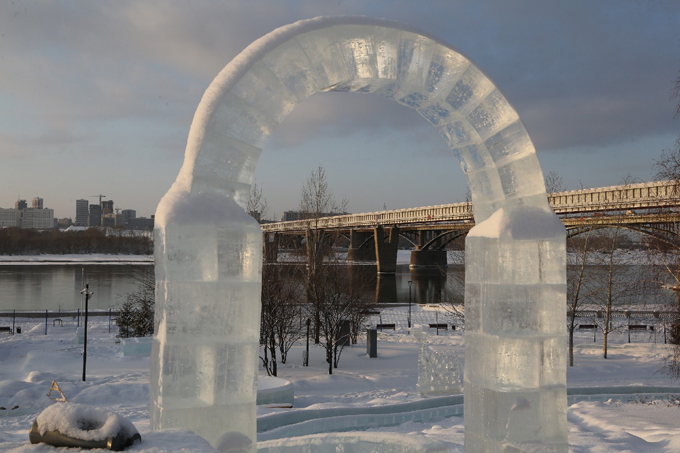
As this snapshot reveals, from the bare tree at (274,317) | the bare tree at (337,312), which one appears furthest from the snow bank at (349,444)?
the bare tree at (274,317)

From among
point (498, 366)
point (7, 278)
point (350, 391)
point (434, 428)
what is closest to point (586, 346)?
point (350, 391)

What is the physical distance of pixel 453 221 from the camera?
47.1 meters

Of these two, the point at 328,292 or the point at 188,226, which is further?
the point at 328,292

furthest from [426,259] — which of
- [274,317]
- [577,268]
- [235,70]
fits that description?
[235,70]

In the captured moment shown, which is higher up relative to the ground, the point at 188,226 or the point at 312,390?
the point at 188,226

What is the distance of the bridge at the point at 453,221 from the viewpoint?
64.1ft

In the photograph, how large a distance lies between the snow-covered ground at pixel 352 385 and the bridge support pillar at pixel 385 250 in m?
34.5

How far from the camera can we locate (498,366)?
18.2ft

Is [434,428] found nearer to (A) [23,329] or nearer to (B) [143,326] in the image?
(B) [143,326]

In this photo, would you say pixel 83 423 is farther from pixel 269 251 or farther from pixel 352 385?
pixel 269 251

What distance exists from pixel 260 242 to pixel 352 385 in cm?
1088

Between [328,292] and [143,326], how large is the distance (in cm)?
895

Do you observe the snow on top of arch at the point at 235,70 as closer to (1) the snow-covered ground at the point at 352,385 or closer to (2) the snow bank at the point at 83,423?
(2) the snow bank at the point at 83,423

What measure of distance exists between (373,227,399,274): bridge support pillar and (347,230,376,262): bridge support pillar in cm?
924
